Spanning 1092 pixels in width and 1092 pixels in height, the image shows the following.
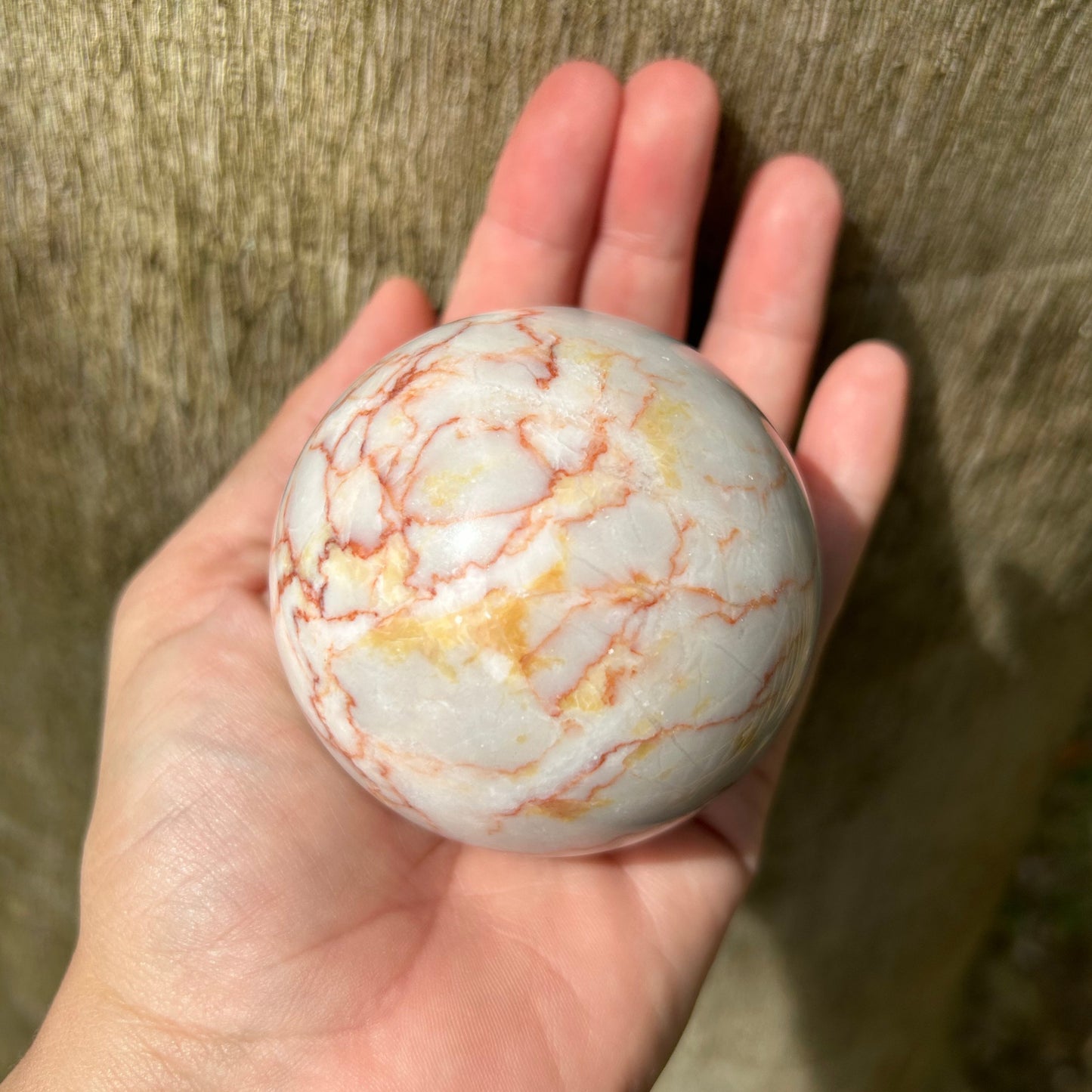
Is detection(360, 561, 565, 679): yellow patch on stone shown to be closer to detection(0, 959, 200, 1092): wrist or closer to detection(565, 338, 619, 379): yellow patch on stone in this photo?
detection(565, 338, 619, 379): yellow patch on stone

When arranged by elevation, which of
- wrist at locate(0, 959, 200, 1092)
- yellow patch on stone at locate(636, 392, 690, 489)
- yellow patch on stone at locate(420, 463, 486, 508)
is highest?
yellow patch on stone at locate(636, 392, 690, 489)

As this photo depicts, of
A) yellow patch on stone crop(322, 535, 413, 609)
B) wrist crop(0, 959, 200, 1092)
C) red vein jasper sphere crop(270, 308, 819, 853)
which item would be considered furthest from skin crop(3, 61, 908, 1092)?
yellow patch on stone crop(322, 535, 413, 609)

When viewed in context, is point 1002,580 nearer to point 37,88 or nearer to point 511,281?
point 511,281

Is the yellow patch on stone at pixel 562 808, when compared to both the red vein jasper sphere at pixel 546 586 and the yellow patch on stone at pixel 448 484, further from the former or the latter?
the yellow patch on stone at pixel 448 484

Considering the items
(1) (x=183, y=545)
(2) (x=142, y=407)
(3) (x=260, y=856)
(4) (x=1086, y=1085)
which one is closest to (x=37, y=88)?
(2) (x=142, y=407)

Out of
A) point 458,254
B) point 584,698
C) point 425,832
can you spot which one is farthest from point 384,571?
point 458,254

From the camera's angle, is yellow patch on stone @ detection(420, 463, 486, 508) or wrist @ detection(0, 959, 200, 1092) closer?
yellow patch on stone @ detection(420, 463, 486, 508)

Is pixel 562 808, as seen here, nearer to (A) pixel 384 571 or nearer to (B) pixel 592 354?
(A) pixel 384 571
